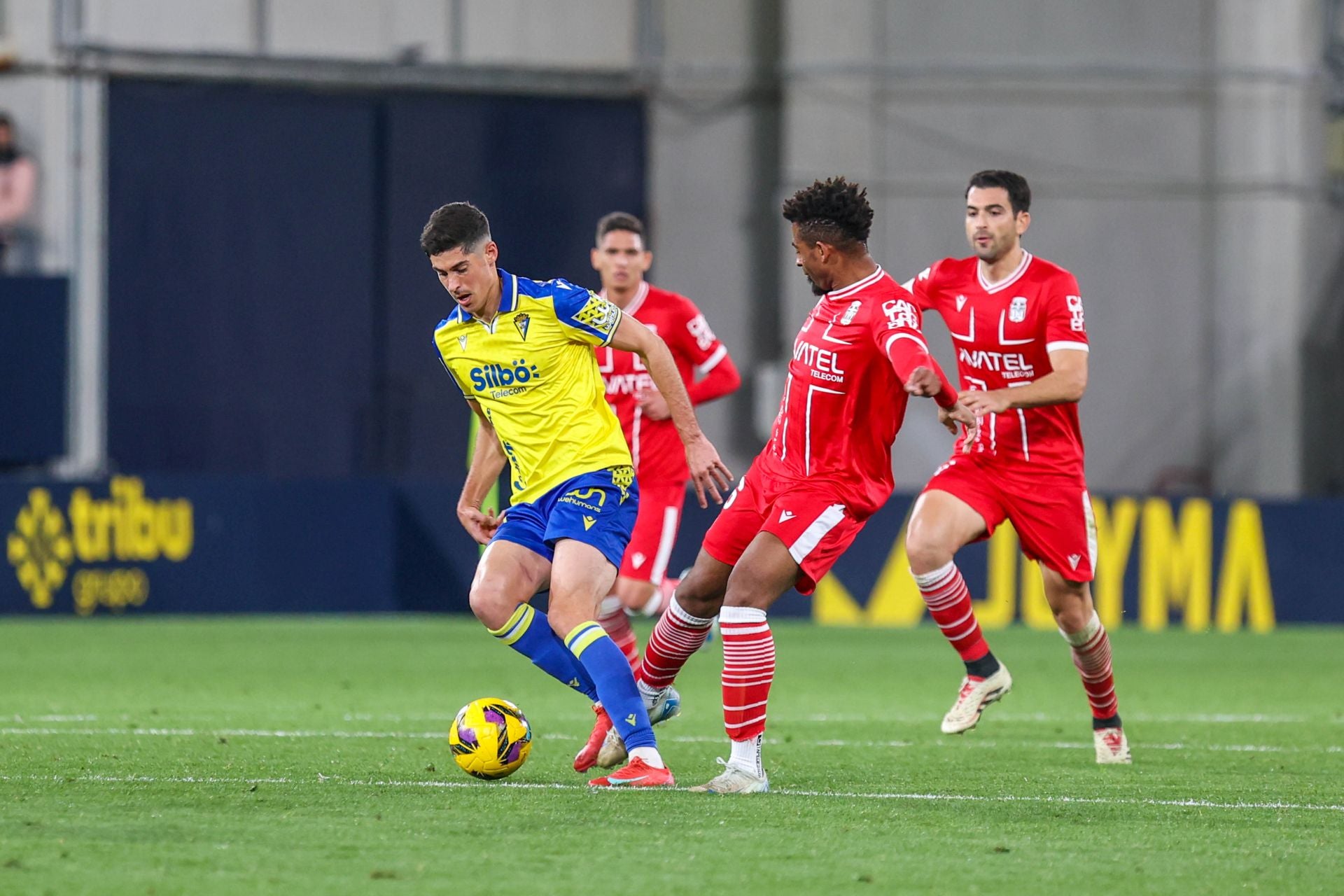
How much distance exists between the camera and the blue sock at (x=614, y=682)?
6.58 m

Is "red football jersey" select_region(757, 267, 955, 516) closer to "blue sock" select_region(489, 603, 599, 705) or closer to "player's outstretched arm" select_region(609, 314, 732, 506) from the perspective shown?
"player's outstretched arm" select_region(609, 314, 732, 506)

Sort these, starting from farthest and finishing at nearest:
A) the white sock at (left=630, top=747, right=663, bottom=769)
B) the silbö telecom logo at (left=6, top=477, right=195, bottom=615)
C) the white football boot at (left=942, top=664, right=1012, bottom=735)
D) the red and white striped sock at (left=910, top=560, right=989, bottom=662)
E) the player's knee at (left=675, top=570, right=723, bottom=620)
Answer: the silbö telecom logo at (left=6, top=477, right=195, bottom=615)
the white football boot at (left=942, top=664, right=1012, bottom=735)
the red and white striped sock at (left=910, top=560, right=989, bottom=662)
the player's knee at (left=675, top=570, right=723, bottom=620)
the white sock at (left=630, top=747, right=663, bottom=769)

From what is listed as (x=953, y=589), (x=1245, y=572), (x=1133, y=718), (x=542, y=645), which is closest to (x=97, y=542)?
(x=1245, y=572)

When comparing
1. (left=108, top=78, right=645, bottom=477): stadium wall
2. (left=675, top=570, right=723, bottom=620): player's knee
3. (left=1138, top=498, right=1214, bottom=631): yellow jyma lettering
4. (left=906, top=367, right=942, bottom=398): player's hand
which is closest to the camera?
(left=906, top=367, right=942, bottom=398): player's hand

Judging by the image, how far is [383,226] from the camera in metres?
22.8

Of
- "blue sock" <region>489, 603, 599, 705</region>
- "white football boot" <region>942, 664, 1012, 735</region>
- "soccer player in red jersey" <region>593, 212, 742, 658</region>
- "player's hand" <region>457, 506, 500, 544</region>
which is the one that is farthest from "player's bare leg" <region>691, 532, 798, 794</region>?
"soccer player in red jersey" <region>593, 212, 742, 658</region>

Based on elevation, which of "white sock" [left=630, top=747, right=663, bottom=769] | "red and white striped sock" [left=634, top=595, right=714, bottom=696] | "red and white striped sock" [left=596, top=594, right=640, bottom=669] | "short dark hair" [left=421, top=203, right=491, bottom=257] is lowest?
"white sock" [left=630, top=747, right=663, bottom=769]

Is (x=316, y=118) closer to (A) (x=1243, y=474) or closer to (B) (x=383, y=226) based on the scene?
(B) (x=383, y=226)

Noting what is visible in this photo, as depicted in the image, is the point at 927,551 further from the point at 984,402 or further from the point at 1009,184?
the point at 1009,184

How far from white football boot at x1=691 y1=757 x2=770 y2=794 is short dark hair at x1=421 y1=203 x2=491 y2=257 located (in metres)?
1.87

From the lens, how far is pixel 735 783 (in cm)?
648

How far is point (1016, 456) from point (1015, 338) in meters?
0.46

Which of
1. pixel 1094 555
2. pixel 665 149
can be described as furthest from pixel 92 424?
pixel 1094 555

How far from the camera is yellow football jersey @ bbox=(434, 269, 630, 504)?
22.9 ft
